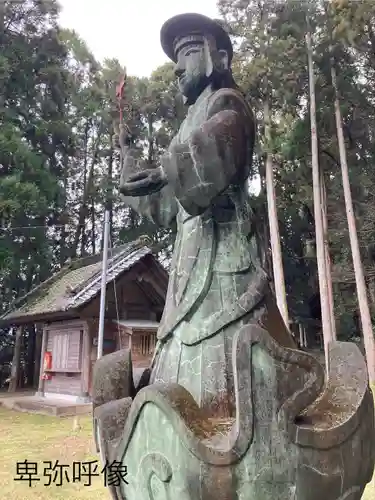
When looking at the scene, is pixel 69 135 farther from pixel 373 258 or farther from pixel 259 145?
pixel 373 258

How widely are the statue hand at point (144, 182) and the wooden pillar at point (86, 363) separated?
475 inches

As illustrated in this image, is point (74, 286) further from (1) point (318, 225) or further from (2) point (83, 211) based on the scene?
(2) point (83, 211)

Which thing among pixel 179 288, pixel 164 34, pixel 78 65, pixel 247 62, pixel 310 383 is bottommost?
pixel 310 383

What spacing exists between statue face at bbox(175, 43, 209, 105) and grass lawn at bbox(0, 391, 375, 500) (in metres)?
2.96

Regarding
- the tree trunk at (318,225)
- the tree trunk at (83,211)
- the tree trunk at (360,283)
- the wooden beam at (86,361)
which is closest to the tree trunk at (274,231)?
the tree trunk at (318,225)

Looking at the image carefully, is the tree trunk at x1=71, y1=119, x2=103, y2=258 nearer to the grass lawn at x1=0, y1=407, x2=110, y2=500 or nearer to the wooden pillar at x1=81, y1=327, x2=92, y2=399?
the wooden pillar at x1=81, y1=327, x2=92, y2=399

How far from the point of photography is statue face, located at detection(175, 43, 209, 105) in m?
2.93

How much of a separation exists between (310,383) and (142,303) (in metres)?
13.9

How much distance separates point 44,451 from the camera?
8.32 meters

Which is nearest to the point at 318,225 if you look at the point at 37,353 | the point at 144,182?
the point at 144,182

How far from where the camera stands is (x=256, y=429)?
2111 mm

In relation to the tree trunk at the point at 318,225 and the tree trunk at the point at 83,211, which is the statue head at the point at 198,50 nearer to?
the tree trunk at the point at 318,225

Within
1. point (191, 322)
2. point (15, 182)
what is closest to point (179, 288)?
point (191, 322)

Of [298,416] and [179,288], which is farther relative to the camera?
[179,288]
